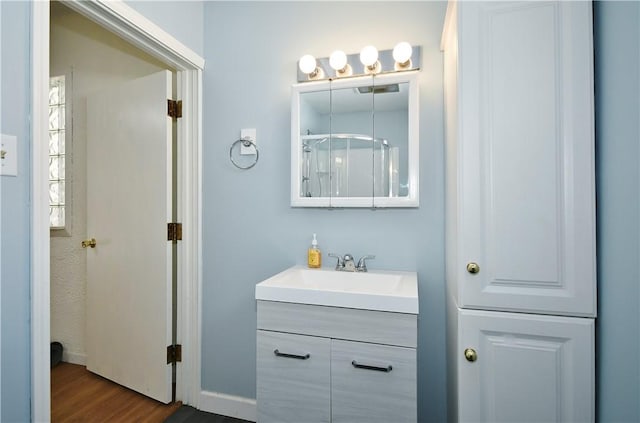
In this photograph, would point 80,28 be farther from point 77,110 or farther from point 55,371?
point 55,371

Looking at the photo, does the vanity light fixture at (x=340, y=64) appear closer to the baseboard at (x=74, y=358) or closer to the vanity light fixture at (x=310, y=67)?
the vanity light fixture at (x=310, y=67)

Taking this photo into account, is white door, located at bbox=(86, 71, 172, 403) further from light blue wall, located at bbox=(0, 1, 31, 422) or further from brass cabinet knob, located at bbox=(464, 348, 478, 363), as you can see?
brass cabinet knob, located at bbox=(464, 348, 478, 363)

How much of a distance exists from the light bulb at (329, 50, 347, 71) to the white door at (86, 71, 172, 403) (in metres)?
0.99

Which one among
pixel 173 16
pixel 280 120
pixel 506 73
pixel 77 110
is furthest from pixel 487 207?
pixel 77 110

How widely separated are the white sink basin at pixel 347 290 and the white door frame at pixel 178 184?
2.28 ft

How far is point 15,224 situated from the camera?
3.57ft

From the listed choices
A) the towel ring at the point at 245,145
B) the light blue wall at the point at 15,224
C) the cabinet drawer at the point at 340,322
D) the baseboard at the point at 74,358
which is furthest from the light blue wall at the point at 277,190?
the baseboard at the point at 74,358

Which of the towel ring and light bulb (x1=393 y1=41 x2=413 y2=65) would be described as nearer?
light bulb (x1=393 y1=41 x2=413 y2=65)

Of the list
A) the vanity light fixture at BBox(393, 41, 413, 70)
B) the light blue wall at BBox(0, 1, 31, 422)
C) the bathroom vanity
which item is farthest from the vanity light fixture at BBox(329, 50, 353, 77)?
the light blue wall at BBox(0, 1, 31, 422)

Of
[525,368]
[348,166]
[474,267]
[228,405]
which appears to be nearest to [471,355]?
[525,368]

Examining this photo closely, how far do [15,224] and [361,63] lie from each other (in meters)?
1.56

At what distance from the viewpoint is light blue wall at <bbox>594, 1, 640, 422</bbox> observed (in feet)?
2.87

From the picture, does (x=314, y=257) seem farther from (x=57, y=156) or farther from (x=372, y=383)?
(x=57, y=156)

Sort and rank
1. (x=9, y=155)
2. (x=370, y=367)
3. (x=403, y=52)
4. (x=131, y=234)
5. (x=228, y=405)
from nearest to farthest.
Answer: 1. (x=9, y=155)
2. (x=370, y=367)
3. (x=403, y=52)
4. (x=228, y=405)
5. (x=131, y=234)
